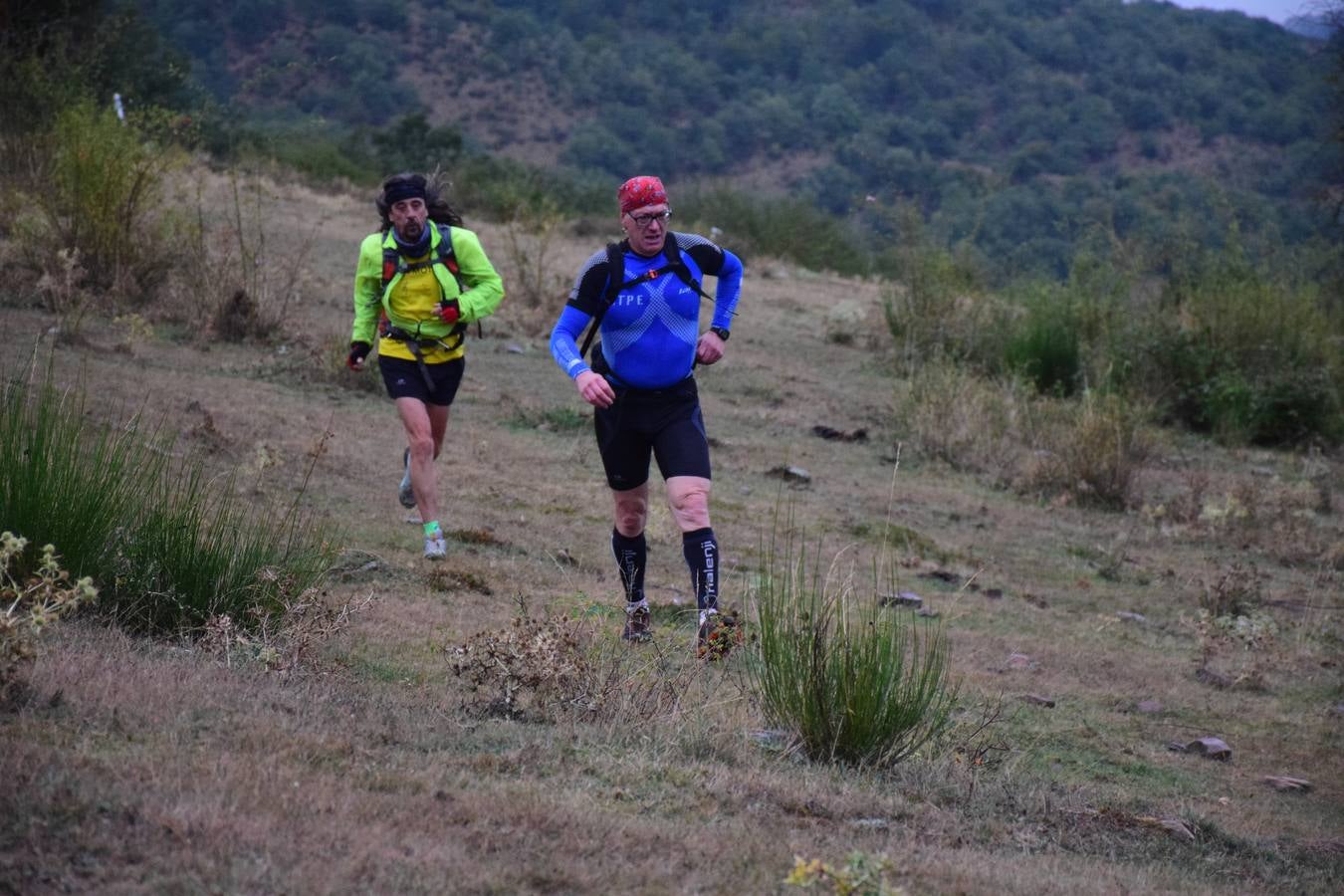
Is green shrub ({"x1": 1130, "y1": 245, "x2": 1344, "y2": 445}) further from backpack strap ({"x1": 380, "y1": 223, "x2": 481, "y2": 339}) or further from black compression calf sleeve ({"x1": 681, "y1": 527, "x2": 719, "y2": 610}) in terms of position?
A: black compression calf sleeve ({"x1": 681, "y1": 527, "x2": 719, "y2": 610})

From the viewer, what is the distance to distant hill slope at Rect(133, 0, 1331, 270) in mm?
55281

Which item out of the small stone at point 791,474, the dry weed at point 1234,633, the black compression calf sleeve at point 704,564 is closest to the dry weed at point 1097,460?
the small stone at point 791,474

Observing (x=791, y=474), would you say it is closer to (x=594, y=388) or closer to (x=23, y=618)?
(x=594, y=388)

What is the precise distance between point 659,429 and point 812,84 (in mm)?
62979

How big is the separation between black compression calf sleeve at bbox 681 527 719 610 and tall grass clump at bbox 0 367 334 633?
5.34 feet

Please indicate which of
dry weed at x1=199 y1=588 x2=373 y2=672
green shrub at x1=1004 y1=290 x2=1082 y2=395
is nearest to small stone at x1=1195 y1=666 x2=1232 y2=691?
dry weed at x1=199 y1=588 x2=373 y2=672

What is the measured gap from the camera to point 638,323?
20.5ft

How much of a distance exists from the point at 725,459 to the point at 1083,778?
21.0 feet

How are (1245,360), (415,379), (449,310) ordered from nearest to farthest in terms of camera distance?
(449,310) → (415,379) → (1245,360)

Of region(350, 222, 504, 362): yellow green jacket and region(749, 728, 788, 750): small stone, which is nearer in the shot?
region(749, 728, 788, 750): small stone

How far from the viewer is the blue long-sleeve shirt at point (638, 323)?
245 inches

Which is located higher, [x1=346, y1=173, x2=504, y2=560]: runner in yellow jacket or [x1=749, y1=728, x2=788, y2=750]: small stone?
[x1=346, y1=173, x2=504, y2=560]: runner in yellow jacket

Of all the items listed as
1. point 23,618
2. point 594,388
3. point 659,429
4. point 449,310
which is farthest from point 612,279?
point 23,618

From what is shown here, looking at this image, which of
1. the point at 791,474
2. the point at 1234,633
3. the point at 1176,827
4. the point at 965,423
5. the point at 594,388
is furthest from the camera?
the point at 965,423
